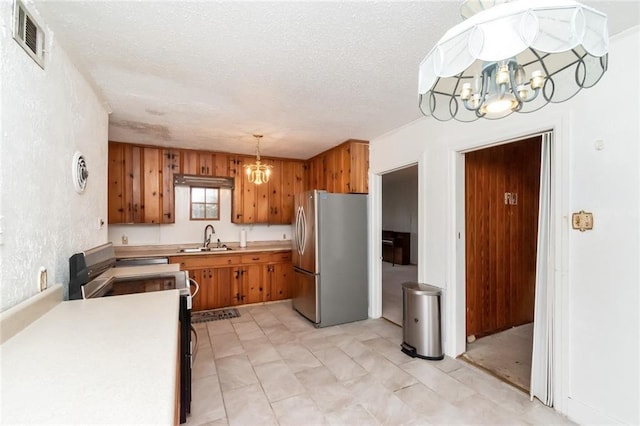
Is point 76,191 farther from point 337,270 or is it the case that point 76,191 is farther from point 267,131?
point 337,270

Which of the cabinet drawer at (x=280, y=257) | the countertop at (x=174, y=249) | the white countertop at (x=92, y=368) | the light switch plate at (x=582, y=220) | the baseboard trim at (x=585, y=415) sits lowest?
the baseboard trim at (x=585, y=415)

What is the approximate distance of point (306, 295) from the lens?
12.6 ft

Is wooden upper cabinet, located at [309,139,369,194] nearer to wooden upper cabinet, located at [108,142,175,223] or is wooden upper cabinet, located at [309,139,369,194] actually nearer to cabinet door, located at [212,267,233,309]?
cabinet door, located at [212,267,233,309]

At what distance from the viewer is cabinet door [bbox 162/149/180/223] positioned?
4.18 m

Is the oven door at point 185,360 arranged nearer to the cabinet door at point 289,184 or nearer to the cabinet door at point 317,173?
the cabinet door at point 317,173

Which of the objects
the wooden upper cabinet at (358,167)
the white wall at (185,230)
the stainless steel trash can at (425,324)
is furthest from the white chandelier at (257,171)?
the stainless steel trash can at (425,324)

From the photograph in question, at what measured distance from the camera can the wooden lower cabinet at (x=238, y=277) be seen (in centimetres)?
407

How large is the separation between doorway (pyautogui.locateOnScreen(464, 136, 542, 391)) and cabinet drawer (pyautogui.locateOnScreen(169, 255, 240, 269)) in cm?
309

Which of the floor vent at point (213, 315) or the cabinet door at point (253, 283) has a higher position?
the cabinet door at point (253, 283)

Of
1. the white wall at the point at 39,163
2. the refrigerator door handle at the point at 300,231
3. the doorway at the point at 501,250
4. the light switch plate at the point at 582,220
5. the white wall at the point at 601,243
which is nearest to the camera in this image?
the white wall at the point at 39,163

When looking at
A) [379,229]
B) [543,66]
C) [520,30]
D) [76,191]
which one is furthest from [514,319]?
[76,191]

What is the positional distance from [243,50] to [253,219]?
324 cm

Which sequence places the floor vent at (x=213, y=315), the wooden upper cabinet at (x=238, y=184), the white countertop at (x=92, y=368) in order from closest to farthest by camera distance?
the white countertop at (x=92, y=368) → the floor vent at (x=213, y=315) → the wooden upper cabinet at (x=238, y=184)

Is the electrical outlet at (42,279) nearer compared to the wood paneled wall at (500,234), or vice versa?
Result: the electrical outlet at (42,279)
